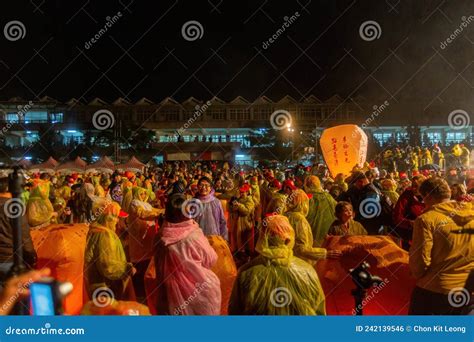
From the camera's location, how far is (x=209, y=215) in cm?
635

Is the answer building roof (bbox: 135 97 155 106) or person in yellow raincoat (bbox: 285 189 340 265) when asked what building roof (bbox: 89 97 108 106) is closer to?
building roof (bbox: 135 97 155 106)

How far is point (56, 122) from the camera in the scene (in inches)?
1959

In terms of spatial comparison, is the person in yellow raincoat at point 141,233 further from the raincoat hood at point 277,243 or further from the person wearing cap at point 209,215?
the raincoat hood at point 277,243

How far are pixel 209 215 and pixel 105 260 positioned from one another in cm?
223

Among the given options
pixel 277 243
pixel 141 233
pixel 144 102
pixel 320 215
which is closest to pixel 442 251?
pixel 277 243

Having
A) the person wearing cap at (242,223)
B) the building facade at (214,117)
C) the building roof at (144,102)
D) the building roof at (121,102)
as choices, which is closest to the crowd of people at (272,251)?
the person wearing cap at (242,223)

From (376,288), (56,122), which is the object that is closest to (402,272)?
(376,288)

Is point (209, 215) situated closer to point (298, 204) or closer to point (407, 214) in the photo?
point (298, 204)

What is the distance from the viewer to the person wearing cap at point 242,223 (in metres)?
7.80

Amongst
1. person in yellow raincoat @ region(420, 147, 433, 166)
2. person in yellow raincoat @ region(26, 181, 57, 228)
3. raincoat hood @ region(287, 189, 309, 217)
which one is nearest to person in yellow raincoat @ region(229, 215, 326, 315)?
raincoat hood @ region(287, 189, 309, 217)

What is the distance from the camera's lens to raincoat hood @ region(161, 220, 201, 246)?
12.5 feet
